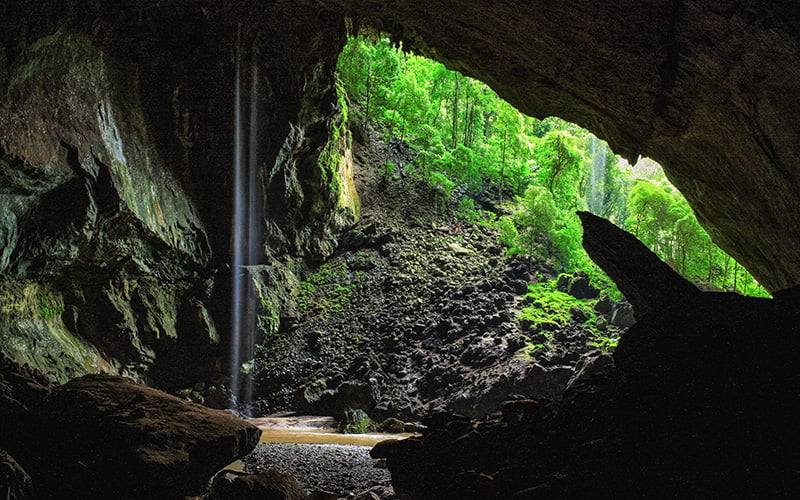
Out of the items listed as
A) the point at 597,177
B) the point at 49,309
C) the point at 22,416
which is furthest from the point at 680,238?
the point at 597,177

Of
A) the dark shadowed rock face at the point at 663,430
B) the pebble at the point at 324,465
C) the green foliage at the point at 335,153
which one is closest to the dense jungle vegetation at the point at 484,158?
the green foliage at the point at 335,153

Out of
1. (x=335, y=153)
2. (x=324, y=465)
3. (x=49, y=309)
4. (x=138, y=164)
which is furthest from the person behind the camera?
(x=335, y=153)

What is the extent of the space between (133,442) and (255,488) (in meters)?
1.13

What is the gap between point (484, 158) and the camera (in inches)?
821

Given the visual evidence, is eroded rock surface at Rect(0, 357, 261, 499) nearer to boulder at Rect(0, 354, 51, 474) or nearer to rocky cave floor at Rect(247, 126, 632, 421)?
boulder at Rect(0, 354, 51, 474)

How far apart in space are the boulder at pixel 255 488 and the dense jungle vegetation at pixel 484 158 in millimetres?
10287

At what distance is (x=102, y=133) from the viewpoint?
28.7 feet

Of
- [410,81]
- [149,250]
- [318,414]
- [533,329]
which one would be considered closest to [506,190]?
[410,81]

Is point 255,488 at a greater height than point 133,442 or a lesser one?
lesser

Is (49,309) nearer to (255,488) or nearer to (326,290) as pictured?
(255,488)

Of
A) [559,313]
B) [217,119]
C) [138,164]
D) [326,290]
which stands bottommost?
[559,313]

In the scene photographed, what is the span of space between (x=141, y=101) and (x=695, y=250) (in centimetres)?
1233

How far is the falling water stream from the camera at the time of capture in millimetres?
11988

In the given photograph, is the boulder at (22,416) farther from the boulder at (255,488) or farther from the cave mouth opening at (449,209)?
the cave mouth opening at (449,209)
